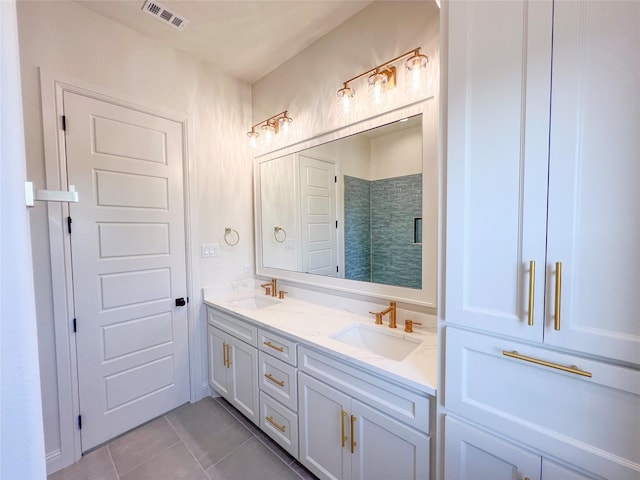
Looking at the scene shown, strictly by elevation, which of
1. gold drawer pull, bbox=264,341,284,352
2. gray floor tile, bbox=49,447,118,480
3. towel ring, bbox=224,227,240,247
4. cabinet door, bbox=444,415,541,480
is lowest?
gray floor tile, bbox=49,447,118,480

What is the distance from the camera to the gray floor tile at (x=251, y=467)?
5.25 ft

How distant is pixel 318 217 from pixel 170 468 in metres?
1.89

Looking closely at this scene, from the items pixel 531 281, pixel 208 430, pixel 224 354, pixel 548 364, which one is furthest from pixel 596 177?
pixel 208 430

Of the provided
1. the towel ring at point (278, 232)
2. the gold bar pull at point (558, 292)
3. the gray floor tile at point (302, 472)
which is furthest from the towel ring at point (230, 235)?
the gold bar pull at point (558, 292)

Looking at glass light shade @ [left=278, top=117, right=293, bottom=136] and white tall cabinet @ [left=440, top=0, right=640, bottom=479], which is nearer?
white tall cabinet @ [left=440, top=0, right=640, bottom=479]

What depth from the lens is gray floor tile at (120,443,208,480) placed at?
1.61 meters

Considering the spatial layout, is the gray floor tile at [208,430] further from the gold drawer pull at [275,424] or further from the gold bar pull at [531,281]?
the gold bar pull at [531,281]

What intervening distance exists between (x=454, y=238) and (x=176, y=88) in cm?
235

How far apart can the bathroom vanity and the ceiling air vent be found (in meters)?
2.04

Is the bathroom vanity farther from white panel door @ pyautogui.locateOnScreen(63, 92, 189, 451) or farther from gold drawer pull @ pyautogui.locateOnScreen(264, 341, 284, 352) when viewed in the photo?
white panel door @ pyautogui.locateOnScreen(63, 92, 189, 451)

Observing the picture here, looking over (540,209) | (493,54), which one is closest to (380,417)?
(540,209)

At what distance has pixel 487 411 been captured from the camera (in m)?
0.93

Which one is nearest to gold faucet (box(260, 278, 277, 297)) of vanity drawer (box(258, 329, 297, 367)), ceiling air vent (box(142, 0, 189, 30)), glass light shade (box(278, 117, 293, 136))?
vanity drawer (box(258, 329, 297, 367))

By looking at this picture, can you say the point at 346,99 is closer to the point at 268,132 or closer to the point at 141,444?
the point at 268,132
